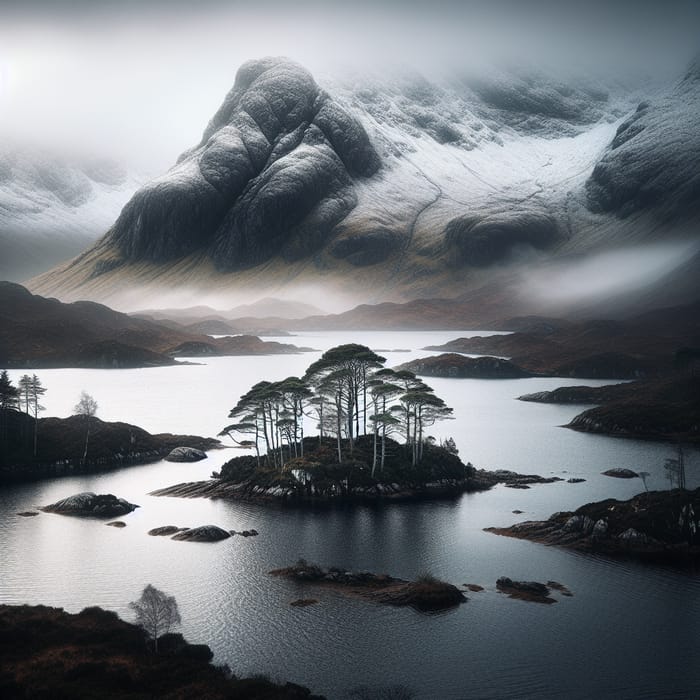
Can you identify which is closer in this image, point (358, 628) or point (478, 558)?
point (358, 628)

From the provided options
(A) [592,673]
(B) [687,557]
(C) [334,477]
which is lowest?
A: (A) [592,673]

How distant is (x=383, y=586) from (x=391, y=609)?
5.24m

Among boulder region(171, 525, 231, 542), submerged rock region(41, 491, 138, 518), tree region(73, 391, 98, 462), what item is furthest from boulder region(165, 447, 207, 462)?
boulder region(171, 525, 231, 542)

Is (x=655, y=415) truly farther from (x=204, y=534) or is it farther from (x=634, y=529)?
(x=204, y=534)

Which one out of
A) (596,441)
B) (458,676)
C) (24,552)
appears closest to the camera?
(458,676)

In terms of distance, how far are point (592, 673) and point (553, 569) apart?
63.0 ft

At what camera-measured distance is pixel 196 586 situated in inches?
2499

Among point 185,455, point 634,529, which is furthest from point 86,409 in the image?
point 634,529

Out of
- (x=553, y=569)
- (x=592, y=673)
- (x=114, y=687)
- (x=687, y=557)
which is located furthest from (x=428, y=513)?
(x=114, y=687)

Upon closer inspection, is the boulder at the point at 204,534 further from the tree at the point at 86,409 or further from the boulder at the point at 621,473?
the boulder at the point at 621,473

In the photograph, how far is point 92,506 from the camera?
297 ft

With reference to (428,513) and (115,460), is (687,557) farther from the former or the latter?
(115,460)

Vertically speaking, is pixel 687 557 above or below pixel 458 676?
above

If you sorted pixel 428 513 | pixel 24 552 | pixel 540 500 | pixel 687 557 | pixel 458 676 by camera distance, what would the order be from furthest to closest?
pixel 540 500, pixel 428 513, pixel 24 552, pixel 687 557, pixel 458 676
